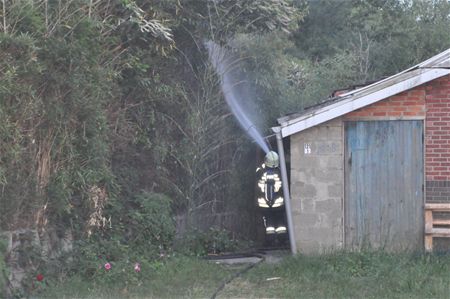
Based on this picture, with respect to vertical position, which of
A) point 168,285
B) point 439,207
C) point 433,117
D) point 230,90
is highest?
point 230,90

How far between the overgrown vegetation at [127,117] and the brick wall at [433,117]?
9.22 feet

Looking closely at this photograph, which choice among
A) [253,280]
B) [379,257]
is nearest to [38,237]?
[253,280]

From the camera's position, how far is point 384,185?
11.4m

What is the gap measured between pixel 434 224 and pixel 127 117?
17.0 ft

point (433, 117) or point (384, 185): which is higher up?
point (433, 117)

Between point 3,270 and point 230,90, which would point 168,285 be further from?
point 230,90

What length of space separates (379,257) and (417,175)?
1595 mm

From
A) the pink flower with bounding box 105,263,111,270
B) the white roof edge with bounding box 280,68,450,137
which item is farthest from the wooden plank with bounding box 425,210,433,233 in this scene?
the pink flower with bounding box 105,263,111,270

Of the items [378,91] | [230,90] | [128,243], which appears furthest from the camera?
[230,90]

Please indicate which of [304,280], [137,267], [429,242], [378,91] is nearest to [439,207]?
[429,242]

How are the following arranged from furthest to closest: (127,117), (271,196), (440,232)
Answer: (271,196), (127,117), (440,232)

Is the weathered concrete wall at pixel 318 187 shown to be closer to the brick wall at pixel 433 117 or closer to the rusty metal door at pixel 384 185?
the rusty metal door at pixel 384 185

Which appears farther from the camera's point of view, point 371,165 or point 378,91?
point 371,165

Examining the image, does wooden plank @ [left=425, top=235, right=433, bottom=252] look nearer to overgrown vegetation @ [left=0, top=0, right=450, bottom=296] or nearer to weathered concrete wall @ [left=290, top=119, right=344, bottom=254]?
weathered concrete wall @ [left=290, top=119, right=344, bottom=254]
